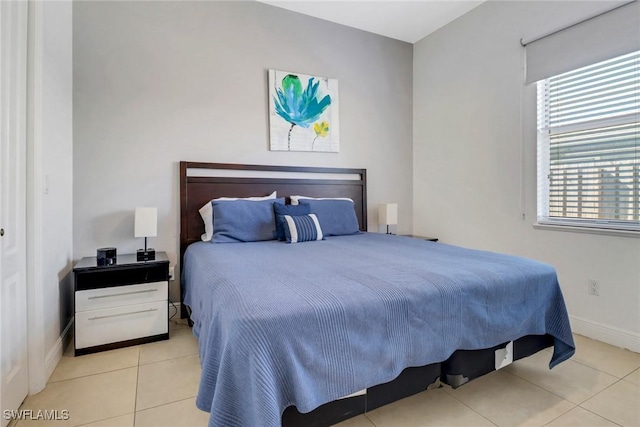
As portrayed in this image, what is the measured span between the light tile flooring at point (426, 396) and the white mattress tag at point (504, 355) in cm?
21

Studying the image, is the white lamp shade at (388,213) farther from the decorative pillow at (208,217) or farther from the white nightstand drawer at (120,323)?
the white nightstand drawer at (120,323)

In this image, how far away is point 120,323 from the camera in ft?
7.79

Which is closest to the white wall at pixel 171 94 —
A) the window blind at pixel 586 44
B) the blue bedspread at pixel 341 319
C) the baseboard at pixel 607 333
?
the blue bedspread at pixel 341 319

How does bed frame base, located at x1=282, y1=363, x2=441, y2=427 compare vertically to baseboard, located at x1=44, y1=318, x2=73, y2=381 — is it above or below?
above

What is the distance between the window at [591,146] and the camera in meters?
2.34

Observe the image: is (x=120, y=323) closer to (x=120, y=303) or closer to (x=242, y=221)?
(x=120, y=303)

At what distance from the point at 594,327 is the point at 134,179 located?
152 inches

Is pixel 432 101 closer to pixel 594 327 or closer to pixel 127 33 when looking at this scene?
pixel 594 327

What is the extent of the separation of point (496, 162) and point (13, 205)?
3.62 meters

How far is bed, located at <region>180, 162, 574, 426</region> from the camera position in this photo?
3.65ft

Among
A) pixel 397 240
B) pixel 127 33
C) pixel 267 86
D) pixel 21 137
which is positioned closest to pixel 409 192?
pixel 397 240

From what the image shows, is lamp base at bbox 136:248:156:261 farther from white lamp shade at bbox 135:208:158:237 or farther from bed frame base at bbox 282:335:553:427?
bed frame base at bbox 282:335:553:427

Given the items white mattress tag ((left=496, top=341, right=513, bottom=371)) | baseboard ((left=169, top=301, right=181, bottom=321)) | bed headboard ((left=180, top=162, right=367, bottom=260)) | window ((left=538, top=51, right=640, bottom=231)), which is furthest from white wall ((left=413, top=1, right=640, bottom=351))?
A: baseboard ((left=169, top=301, right=181, bottom=321))

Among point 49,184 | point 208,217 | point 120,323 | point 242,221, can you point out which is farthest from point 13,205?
point 242,221
